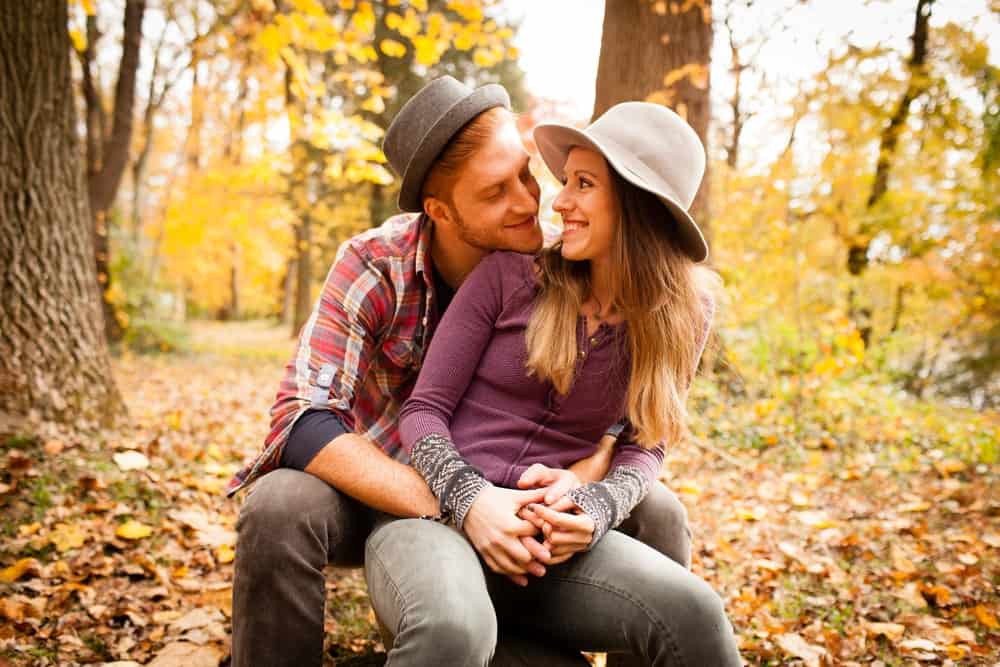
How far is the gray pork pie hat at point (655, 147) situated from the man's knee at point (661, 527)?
79 cm

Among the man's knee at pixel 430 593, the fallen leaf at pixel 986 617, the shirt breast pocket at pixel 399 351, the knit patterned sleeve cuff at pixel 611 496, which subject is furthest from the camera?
the fallen leaf at pixel 986 617

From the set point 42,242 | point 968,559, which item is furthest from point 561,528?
point 42,242

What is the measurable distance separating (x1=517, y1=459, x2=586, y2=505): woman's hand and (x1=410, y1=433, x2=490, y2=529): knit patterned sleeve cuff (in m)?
0.12

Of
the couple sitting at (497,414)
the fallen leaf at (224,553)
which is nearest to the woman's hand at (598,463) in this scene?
the couple sitting at (497,414)

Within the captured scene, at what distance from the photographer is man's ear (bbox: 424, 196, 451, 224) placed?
241 centimetres

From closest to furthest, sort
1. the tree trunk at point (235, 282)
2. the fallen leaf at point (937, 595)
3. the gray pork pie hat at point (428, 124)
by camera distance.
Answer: the gray pork pie hat at point (428, 124) < the fallen leaf at point (937, 595) < the tree trunk at point (235, 282)

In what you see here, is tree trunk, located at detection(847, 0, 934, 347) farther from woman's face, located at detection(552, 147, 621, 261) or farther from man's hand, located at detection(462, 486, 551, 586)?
man's hand, located at detection(462, 486, 551, 586)

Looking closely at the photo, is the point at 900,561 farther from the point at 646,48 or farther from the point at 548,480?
the point at 646,48

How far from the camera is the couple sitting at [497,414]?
5.90ft

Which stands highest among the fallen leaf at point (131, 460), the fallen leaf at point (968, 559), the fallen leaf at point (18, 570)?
the fallen leaf at point (131, 460)

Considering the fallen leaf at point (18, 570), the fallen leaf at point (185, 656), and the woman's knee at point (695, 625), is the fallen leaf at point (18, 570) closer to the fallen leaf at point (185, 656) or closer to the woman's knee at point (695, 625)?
the fallen leaf at point (185, 656)

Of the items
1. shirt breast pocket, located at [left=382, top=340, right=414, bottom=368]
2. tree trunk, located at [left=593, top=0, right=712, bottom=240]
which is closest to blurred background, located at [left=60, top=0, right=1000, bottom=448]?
tree trunk, located at [left=593, top=0, right=712, bottom=240]

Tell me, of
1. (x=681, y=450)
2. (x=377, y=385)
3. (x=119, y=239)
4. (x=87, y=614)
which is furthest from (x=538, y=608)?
(x=119, y=239)

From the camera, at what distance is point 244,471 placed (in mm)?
2193
